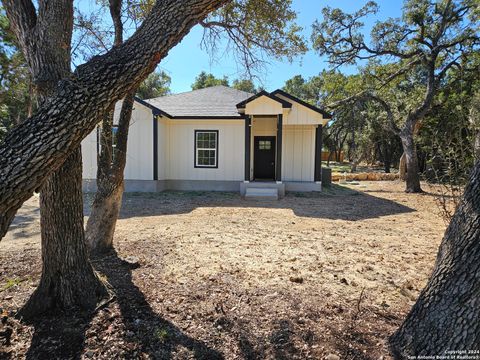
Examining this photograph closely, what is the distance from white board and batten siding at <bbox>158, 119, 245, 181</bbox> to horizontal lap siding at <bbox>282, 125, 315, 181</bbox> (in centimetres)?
217

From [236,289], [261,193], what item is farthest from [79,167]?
[261,193]

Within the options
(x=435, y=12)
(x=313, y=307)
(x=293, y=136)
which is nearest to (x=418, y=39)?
(x=435, y=12)

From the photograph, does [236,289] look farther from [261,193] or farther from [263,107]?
[263,107]

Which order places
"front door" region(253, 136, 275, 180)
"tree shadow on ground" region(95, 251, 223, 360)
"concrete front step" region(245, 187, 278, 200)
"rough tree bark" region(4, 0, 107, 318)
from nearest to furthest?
"tree shadow on ground" region(95, 251, 223, 360) → "rough tree bark" region(4, 0, 107, 318) → "concrete front step" region(245, 187, 278, 200) → "front door" region(253, 136, 275, 180)

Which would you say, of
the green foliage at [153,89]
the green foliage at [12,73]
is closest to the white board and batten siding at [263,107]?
the green foliage at [12,73]

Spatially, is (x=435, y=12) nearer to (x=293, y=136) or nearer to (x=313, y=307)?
(x=293, y=136)

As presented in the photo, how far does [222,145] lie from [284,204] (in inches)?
169

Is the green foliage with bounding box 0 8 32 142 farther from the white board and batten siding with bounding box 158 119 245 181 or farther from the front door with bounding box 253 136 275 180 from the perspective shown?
the front door with bounding box 253 136 275 180

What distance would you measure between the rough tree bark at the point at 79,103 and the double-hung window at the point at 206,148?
10331 millimetres

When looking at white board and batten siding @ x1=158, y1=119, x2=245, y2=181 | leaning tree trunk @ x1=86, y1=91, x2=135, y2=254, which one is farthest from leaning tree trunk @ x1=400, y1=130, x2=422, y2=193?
leaning tree trunk @ x1=86, y1=91, x2=135, y2=254

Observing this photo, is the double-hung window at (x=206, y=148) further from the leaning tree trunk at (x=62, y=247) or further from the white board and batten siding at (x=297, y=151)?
the leaning tree trunk at (x=62, y=247)

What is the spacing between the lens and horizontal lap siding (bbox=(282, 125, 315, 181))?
13297mm

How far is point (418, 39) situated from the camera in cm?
1236

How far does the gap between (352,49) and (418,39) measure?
2.61m
